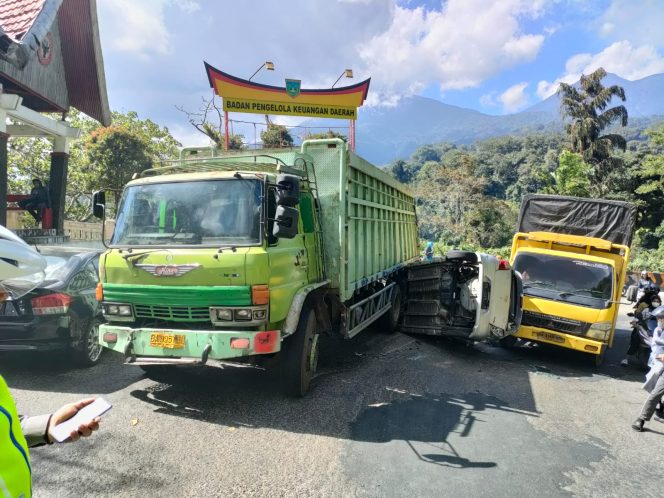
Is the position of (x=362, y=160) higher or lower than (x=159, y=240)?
higher

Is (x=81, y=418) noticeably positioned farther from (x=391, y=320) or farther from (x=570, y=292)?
(x=570, y=292)

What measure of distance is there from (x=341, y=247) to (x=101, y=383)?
3.33 metres

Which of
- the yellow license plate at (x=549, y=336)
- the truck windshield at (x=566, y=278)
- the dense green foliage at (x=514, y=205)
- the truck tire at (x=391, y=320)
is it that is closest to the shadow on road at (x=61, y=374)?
the truck tire at (x=391, y=320)

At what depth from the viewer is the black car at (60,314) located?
5.31 metres

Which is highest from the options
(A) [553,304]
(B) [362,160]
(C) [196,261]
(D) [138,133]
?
(D) [138,133]

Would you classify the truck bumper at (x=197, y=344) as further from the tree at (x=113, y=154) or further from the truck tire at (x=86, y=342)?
the tree at (x=113, y=154)

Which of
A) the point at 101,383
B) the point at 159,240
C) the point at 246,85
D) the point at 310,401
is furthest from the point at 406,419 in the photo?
the point at 246,85

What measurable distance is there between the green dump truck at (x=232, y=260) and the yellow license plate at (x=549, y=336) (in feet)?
12.2

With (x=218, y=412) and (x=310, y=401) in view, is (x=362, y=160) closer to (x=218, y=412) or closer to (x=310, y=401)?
(x=310, y=401)

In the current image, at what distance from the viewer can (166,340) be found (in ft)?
14.6

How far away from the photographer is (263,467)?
12.0ft

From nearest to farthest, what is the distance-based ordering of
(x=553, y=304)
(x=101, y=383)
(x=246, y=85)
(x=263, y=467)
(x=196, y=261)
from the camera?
(x=263, y=467) < (x=196, y=261) < (x=101, y=383) < (x=553, y=304) < (x=246, y=85)

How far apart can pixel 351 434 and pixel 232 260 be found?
1996mm

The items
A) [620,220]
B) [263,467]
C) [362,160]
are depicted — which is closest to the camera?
[263,467]
